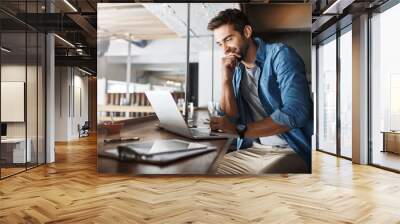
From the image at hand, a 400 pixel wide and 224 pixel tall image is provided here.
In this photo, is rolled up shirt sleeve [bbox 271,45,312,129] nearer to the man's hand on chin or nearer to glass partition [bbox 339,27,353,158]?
the man's hand on chin

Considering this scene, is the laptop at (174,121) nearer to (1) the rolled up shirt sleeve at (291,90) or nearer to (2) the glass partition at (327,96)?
(1) the rolled up shirt sleeve at (291,90)

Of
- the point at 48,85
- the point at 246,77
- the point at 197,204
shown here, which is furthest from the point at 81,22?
the point at 197,204

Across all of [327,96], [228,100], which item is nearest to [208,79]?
[228,100]

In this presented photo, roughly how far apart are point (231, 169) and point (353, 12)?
12.6 ft

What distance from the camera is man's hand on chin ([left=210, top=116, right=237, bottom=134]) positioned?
574cm

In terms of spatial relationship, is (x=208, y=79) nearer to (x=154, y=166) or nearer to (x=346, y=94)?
(x=154, y=166)

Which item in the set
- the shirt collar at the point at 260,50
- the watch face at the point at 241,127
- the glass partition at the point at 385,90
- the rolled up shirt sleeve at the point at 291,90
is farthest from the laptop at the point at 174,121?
the glass partition at the point at 385,90

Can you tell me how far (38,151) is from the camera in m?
7.14

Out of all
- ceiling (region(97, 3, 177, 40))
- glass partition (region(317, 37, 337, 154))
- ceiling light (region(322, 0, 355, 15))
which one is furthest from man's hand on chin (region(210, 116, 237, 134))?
glass partition (region(317, 37, 337, 154))

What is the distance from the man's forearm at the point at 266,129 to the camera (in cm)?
572

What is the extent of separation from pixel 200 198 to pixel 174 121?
1562 millimetres

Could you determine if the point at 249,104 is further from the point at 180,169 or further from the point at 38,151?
the point at 38,151

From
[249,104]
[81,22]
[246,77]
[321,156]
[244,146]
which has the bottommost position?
[321,156]

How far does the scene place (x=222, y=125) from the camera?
575cm
